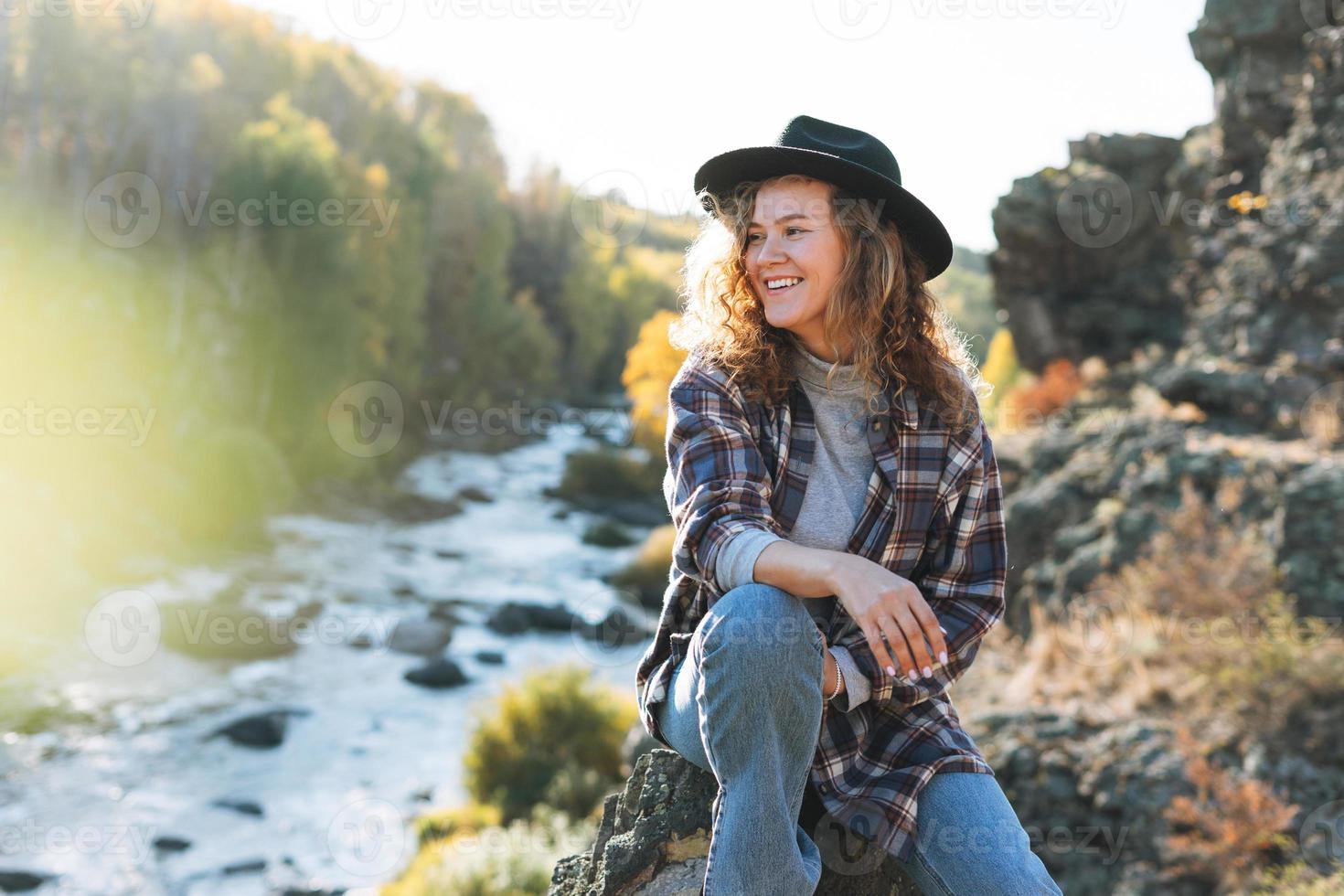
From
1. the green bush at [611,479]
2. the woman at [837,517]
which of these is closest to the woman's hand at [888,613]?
the woman at [837,517]

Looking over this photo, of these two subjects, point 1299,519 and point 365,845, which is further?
point 365,845

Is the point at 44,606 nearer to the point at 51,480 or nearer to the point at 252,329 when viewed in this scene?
the point at 51,480

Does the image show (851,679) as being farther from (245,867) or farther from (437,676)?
(437,676)

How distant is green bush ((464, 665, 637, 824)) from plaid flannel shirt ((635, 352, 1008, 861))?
874cm

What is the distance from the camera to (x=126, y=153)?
74.3 feet

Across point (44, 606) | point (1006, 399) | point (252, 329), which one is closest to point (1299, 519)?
point (1006, 399)

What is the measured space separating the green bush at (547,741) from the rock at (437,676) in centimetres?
325

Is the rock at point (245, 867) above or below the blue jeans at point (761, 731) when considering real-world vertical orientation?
below

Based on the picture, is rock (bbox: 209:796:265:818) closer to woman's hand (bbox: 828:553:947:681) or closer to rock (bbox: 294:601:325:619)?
rock (bbox: 294:601:325:619)

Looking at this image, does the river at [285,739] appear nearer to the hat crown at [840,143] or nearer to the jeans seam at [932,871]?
the jeans seam at [932,871]

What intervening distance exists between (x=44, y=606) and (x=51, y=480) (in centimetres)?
395

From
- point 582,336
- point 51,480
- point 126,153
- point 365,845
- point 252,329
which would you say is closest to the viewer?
point 365,845

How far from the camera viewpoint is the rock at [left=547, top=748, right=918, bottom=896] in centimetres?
239

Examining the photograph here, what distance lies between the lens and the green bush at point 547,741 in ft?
35.5
